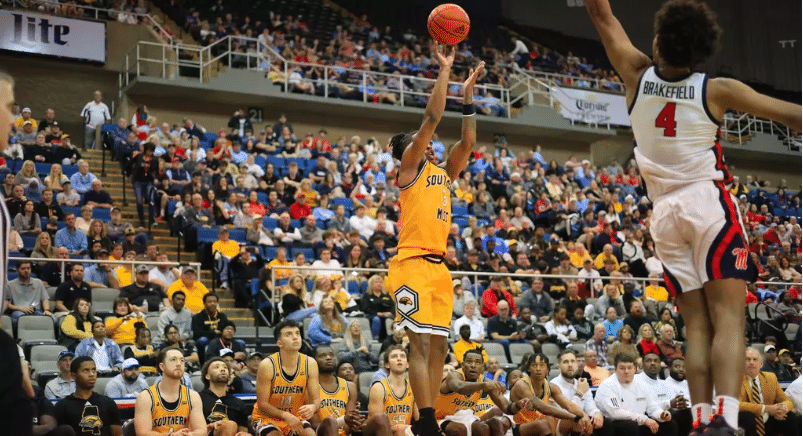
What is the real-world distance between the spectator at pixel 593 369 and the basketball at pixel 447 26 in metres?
6.46

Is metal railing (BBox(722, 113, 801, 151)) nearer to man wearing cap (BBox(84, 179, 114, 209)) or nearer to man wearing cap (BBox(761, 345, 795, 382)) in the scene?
man wearing cap (BBox(761, 345, 795, 382))

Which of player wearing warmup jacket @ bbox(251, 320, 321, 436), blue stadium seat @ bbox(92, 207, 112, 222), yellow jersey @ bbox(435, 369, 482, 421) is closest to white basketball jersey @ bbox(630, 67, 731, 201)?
player wearing warmup jacket @ bbox(251, 320, 321, 436)

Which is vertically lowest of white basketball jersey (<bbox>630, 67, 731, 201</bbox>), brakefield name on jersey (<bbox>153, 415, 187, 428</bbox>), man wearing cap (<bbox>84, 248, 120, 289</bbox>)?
brakefield name on jersey (<bbox>153, 415, 187, 428</bbox>)

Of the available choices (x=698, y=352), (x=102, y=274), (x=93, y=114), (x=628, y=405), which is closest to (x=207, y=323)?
(x=102, y=274)

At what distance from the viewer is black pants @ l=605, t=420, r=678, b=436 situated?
974 cm

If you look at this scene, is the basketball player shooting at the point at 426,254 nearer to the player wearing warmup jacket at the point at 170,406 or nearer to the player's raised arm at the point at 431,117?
the player's raised arm at the point at 431,117

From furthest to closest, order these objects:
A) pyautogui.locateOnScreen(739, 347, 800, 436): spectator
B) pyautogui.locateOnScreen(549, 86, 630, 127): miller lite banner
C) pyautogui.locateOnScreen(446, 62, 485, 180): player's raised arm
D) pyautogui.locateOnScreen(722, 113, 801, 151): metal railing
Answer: pyautogui.locateOnScreen(722, 113, 801, 151): metal railing < pyautogui.locateOnScreen(549, 86, 630, 127): miller lite banner < pyautogui.locateOnScreen(739, 347, 800, 436): spectator < pyautogui.locateOnScreen(446, 62, 485, 180): player's raised arm

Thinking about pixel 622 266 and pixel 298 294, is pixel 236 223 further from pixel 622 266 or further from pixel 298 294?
pixel 622 266

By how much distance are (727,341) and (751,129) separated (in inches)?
1074

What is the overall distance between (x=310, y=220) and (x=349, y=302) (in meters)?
2.59

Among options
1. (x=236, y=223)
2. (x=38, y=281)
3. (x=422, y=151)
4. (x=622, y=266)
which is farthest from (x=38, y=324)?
(x=622, y=266)

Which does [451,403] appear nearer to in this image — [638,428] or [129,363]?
[638,428]

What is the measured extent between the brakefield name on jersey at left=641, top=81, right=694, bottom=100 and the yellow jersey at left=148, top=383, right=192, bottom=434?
17.5 feet

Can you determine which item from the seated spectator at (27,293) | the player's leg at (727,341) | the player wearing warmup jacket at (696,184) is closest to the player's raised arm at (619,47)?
the player wearing warmup jacket at (696,184)
